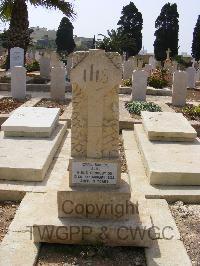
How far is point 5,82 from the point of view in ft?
48.4

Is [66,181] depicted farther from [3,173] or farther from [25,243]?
[3,173]

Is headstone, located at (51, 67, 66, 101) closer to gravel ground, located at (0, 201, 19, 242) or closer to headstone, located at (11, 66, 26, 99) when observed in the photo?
headstone, located at (11, 66, 26, 99)

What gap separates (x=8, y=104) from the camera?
10.1m

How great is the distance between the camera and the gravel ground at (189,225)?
364cm

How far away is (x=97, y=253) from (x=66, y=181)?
2.63 feet

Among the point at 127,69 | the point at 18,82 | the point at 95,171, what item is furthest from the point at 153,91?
the point at 95,171

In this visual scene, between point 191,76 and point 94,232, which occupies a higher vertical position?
point 191,76

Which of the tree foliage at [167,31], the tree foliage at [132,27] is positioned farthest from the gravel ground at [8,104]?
the tree foliage at [167,31]

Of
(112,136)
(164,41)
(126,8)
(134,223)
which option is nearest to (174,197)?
(134,223)

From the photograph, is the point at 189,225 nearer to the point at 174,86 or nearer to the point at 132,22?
the point at 174,86

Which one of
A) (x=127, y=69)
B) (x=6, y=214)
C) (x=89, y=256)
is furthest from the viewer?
(x=127, y=69)

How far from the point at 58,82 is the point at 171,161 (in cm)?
640

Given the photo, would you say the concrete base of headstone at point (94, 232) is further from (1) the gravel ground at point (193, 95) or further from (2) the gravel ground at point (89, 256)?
(1) the gravel ground at point (193, 95)

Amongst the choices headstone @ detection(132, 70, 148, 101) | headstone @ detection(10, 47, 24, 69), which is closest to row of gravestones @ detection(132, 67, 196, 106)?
headstone @ detection(132, 70, 148, 101)
